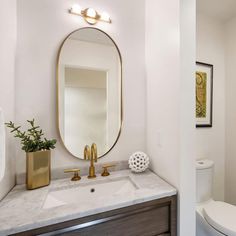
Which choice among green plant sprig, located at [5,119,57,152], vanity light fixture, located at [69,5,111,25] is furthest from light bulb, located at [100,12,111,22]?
green plant sprig, located at [5,119,57,152]

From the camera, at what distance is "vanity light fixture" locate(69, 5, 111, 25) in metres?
1.21

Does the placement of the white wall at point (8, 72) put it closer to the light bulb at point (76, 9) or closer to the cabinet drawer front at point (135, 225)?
the light bulb at point (76, 9)

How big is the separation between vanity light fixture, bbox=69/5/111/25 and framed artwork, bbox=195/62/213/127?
3.84ft

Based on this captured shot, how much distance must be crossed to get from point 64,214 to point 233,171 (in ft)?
6.53

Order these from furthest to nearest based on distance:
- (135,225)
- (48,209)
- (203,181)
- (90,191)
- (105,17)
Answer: (203,181) < (105,17) < (90,191) < (135,225) < (48,209)

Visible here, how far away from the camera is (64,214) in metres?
0.73

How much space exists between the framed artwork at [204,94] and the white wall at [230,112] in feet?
0.83

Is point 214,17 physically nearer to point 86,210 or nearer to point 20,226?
point 86,210

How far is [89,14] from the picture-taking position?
1244 mm

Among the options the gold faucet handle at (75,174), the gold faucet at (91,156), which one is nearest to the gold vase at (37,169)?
the gold faucet handle at (75,174)

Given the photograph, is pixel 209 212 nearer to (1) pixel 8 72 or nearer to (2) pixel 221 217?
(2) pixel 221 217

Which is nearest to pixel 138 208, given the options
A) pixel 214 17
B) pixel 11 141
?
pixel 11 141

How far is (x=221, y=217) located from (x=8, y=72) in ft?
6.26

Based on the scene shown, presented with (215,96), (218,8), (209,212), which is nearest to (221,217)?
(209,212)
